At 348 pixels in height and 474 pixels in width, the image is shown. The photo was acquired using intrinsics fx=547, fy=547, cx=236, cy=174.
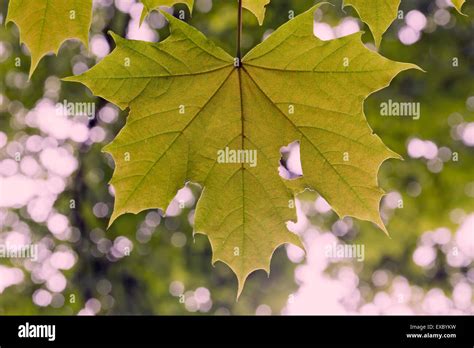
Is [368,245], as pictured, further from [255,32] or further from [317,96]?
[317,96]

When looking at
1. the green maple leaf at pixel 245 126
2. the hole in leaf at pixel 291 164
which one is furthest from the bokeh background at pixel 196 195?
the green maple leaf at pixel 245 126

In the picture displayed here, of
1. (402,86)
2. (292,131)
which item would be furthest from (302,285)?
(292,131)

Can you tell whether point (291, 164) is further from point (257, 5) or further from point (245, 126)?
point (257, 5)

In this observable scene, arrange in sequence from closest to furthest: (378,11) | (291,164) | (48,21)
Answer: (378,11) → (48,21) → (291,164)

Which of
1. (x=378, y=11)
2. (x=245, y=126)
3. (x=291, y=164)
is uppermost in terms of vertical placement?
(x=291, y=164)

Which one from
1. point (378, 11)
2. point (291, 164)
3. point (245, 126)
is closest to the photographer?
point (378, 11)

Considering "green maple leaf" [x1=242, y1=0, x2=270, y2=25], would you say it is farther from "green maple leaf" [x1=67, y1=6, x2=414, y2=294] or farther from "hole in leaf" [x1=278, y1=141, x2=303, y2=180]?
"hole in leaf" [x1=278, y1=141, x2=303, y2=180]

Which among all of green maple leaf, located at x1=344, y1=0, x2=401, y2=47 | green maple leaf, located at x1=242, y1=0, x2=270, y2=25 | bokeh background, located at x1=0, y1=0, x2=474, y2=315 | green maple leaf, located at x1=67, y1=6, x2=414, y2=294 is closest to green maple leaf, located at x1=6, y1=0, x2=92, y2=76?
green maple leaf, located at x1=67, y1=6, x2=414, y2=294

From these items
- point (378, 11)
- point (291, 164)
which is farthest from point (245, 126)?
point (291, 164)

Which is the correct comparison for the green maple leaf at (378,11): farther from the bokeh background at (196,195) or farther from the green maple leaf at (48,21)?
the bokeh background at (196,195)
